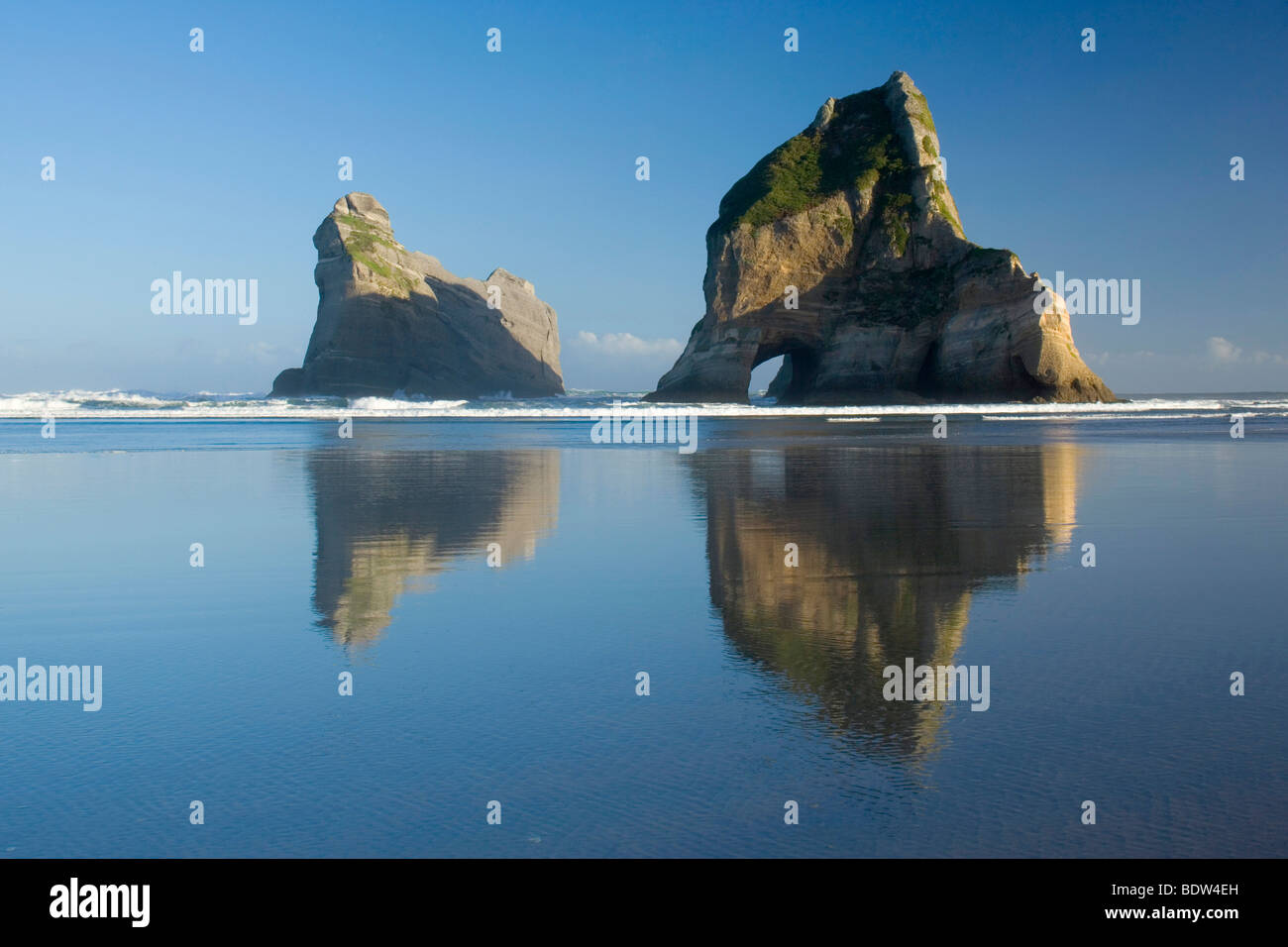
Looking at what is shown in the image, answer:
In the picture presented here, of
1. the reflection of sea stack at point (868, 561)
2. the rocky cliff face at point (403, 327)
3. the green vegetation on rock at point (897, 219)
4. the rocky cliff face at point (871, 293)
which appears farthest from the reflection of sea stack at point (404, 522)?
the rocky cliff face at point (403, 327)

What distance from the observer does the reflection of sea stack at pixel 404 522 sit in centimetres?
757

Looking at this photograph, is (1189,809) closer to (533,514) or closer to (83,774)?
(83,774)

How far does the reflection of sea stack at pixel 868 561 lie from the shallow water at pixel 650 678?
5 cm

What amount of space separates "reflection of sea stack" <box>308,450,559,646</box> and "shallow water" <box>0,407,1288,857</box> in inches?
3.0

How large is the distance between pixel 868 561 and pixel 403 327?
10693cm

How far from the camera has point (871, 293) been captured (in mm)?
73125

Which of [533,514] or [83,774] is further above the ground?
[533,514]

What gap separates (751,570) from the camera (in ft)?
27.9

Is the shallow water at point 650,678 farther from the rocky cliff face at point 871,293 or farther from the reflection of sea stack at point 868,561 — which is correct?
the rocky cliff face at point 871,293

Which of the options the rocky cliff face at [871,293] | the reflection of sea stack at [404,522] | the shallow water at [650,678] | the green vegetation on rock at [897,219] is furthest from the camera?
the green vegetation on rock at [897,219]

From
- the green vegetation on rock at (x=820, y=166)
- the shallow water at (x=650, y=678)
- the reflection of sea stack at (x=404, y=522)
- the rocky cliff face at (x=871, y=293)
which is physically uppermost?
the green vegetation on rock at (x=820, y=166)

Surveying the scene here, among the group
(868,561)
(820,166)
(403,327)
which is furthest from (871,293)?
(868,561)
